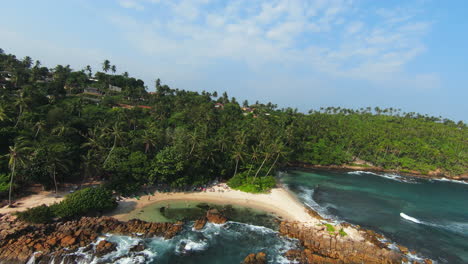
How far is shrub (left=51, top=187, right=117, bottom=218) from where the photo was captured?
102 feet

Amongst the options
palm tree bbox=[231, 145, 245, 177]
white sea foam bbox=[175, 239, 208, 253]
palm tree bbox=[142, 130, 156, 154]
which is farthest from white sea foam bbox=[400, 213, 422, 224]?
palm tree bbox=[142, 130, 156, 154]

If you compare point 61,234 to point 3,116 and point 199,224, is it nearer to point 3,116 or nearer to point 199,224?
point 199,224

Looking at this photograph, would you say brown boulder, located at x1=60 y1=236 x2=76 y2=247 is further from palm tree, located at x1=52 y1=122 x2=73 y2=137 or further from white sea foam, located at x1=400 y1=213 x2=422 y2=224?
Answer: white sea foam, located at x1=400 y1=213 x2=422 y2=224

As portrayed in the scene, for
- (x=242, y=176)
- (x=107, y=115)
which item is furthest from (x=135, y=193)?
(x=107, y=115)

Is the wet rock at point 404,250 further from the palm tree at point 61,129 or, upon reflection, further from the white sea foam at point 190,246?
the palm tree at point 61,129

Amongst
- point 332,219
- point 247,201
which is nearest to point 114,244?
point 247,201

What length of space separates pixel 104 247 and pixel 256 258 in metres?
18.1

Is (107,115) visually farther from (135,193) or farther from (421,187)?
(421,187)

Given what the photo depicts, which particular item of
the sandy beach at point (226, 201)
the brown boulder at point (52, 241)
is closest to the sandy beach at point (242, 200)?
the sandy beach at point (226, 201)

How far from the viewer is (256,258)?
2762 centimetres

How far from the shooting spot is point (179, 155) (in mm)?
43406

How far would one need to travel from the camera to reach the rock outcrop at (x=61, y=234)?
81.3 ft

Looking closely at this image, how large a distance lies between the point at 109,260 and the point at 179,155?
68.0 feet

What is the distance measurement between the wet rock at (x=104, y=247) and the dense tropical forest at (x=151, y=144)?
13474 millimetres
